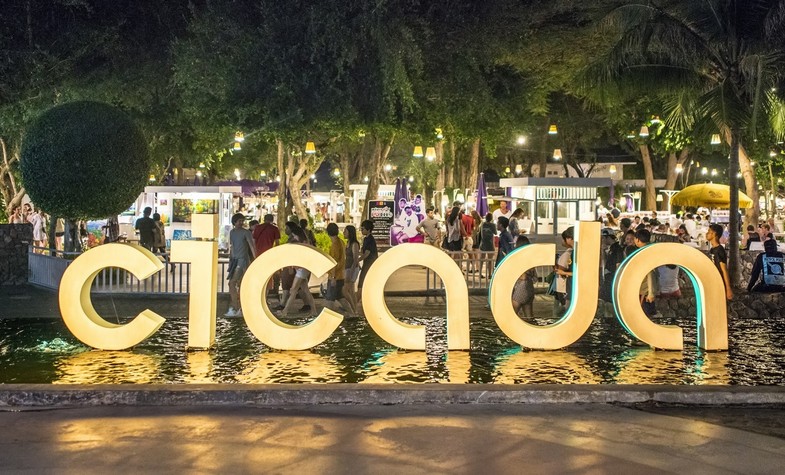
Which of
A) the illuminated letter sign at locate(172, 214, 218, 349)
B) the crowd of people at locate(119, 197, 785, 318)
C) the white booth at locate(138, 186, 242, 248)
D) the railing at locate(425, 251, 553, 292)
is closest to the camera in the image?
the illuminated letter sign at locate(172, 214, 218, 349)

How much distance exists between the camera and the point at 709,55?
58.4 feet

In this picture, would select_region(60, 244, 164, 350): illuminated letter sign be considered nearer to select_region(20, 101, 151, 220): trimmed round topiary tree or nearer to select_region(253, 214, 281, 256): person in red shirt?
select_region(253, 214, 281, 256): person in red shirt

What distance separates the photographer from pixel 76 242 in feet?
70.5

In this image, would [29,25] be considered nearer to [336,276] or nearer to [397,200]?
[336,276]

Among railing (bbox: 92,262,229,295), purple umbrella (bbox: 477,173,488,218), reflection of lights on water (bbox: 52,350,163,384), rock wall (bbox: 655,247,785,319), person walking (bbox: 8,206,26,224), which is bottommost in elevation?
reflection of lights on water (bbox: 52,350,163,384)

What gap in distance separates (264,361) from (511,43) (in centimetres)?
1246

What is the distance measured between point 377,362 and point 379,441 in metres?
3.46

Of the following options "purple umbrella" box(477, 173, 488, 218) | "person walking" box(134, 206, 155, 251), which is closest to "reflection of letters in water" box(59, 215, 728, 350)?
"person walking" box(134, 206, 155, 251)

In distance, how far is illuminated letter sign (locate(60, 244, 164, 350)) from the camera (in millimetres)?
11633

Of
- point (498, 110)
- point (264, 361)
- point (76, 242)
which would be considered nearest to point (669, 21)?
point (498, 110)

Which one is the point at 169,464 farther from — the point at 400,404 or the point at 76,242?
the point at 76,242

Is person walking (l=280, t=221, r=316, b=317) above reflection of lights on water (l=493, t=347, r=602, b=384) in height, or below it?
above

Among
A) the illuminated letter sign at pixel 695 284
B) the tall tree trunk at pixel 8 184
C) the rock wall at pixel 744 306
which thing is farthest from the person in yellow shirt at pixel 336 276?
the tall tree trunk at pixel 8 184

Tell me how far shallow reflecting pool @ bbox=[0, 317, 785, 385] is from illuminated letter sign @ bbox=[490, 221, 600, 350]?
0.79ft
